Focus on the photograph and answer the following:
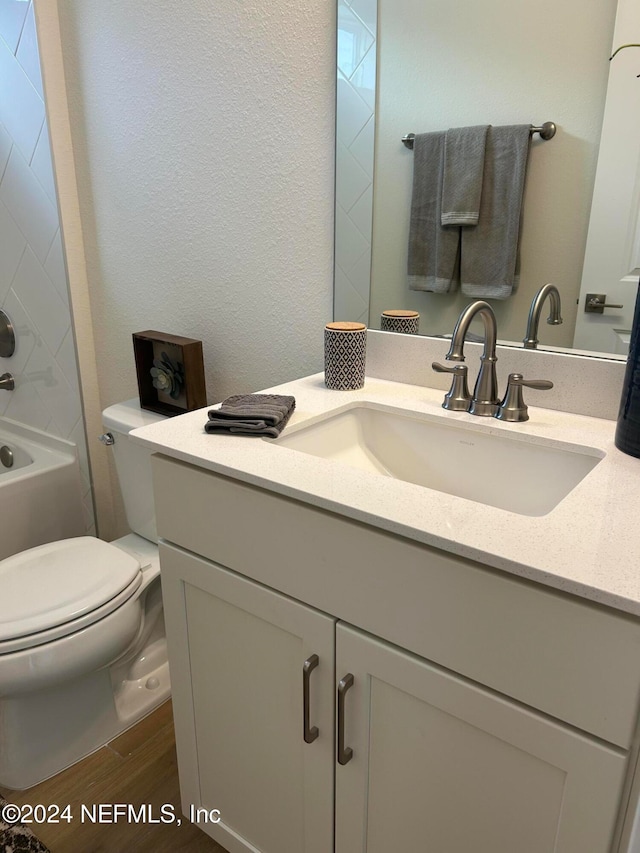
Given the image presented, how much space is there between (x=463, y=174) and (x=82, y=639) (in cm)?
121

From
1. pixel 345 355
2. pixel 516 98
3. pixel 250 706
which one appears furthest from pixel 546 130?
pixel 250 706

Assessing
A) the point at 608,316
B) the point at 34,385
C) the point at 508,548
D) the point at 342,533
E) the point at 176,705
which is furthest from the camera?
the point at 34,385

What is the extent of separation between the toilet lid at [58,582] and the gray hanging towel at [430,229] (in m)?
0.95

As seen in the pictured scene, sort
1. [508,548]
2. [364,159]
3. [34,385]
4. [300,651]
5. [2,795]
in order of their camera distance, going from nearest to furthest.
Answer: [508,548]
[300,651]
[364,159]
[2,795]
[34,385]

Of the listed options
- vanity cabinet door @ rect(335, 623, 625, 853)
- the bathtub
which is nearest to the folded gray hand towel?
vanity cabinet door @ rect(335, 623, 625, 853)

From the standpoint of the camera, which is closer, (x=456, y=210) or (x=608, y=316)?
(x=608, y=316)

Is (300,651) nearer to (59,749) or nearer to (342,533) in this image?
(342,533)

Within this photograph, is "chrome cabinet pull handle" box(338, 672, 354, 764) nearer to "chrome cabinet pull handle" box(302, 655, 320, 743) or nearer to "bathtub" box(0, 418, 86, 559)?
"chrome cabinet pull handle" box(302, 655, 320, 743)

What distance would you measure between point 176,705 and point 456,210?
106cm

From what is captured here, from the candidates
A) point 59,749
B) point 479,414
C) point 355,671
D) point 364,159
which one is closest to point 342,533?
point 355,671

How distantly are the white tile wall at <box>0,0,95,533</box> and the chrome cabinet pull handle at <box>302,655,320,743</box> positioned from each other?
139 centimetres

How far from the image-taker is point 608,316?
1.05 meters

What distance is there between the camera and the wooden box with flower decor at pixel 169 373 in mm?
1552

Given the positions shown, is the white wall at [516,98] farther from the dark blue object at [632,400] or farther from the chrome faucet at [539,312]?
the dark blue object at [632,400]
